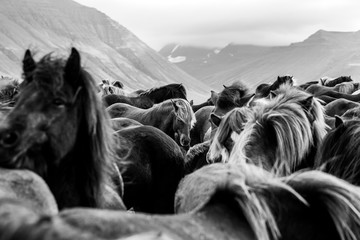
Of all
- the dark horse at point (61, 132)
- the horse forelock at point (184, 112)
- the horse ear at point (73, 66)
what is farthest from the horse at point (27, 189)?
the horse forelock at point (184, 112)

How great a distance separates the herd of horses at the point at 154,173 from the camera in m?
1.82

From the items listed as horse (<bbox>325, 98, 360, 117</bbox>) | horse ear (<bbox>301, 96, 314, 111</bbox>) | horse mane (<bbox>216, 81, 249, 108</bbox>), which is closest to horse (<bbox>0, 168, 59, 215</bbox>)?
horse ear (<bbox>301, 96, 314, 111</bbox>)

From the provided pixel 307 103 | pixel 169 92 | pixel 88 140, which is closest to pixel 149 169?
pixel 307 103

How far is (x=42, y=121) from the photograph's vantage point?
2.98m

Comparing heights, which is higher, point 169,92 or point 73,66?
point 73,66

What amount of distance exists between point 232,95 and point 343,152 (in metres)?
6.06

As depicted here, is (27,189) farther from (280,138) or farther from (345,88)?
(345,88)

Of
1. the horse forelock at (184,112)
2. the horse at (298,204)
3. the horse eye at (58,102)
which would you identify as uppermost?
the horse eye at (58,102)

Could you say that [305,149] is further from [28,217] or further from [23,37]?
[23,37]

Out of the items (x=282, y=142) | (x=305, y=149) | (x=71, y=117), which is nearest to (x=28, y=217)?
(x=71, y=117)

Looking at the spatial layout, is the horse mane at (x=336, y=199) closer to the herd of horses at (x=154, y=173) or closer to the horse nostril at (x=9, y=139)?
the herd of horses at (x=154, y=173)

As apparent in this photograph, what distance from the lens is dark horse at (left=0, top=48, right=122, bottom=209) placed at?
2.92m

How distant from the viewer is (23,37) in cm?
16950

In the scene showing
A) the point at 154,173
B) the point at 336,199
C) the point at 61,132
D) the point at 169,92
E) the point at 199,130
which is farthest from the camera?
the point at 169,92
